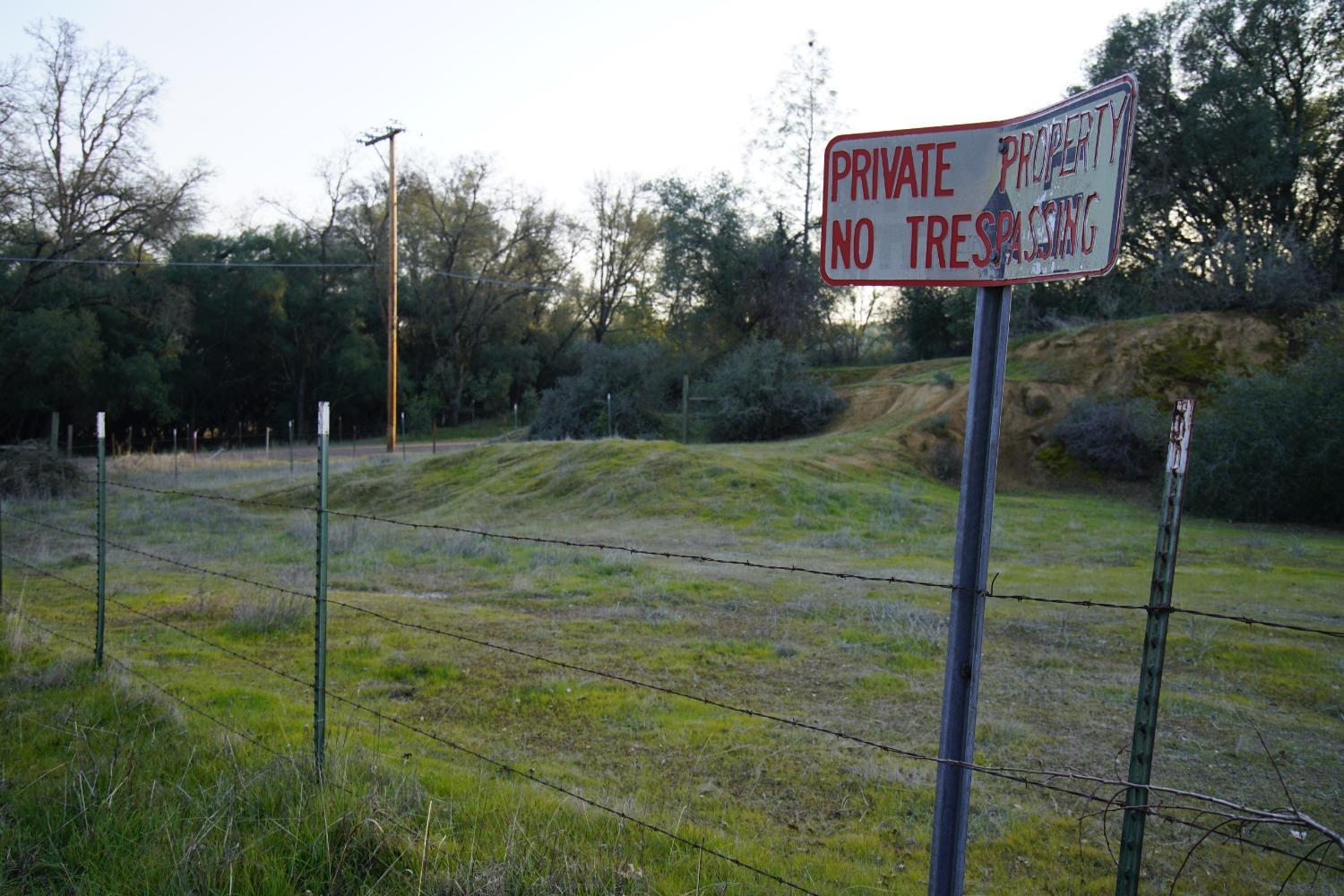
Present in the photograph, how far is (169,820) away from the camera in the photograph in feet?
12.9

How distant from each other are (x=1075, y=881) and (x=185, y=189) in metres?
39.3

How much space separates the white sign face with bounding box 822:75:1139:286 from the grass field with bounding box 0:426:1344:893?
201cm

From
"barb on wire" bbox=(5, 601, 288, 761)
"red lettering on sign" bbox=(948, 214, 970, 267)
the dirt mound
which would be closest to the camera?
"red lettering on sign" bbox=(948, 214, 970, 267)

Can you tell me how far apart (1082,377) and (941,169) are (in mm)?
28269

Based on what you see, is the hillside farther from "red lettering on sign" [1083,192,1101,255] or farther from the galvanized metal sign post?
"red lettering on sign" [1083,192,1101,255]

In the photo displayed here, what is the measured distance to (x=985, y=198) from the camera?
2584mm

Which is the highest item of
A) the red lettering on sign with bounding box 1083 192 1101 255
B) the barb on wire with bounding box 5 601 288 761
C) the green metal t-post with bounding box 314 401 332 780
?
the red lettering on sign with bounding box 1083 192 1101 255

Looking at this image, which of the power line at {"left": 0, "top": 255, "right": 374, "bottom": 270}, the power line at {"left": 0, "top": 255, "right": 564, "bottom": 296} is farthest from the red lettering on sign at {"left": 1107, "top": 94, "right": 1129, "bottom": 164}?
the power line at {"left": 0, "top": 255, "right": 564, "bottom": 296}

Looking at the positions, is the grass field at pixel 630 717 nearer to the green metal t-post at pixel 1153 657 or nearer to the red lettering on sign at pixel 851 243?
the green metal t-post at pixel 1153 657

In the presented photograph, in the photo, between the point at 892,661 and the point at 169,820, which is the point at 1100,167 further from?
the point at 892,661

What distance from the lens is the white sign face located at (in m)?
2.29

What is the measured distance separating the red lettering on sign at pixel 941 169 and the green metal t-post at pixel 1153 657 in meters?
0.81

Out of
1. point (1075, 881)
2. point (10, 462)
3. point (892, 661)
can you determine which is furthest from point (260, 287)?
point (1075, 881)

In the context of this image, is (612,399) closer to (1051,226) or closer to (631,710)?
(631,710)
